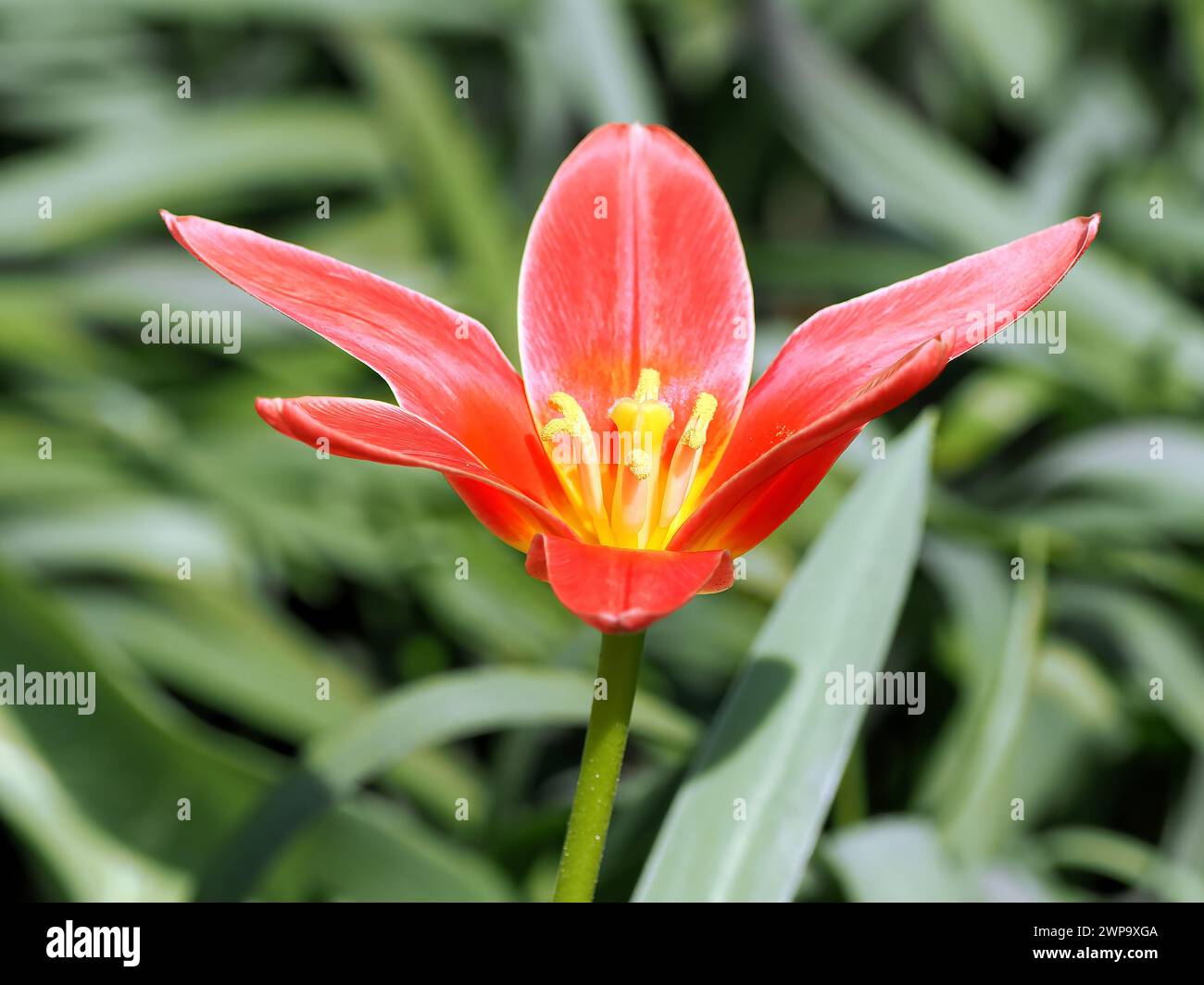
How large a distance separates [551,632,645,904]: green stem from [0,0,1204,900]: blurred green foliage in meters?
0.31

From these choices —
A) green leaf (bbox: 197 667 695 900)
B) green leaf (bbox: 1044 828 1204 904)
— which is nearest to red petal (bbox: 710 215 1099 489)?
green leaf (bbox: 197 667 695 900)

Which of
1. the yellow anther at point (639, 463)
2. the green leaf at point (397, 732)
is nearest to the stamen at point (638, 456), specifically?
the yellow anther at point (639, 463)

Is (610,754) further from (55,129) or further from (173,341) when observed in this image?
(55,129)

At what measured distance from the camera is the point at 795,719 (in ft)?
2.14

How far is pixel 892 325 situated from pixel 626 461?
0.13 m

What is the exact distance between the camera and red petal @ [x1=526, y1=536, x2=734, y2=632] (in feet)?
1.28

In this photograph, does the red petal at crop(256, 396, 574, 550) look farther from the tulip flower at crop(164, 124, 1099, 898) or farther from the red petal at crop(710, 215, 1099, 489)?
the red petal at crop(710, 215, 1099, 489)

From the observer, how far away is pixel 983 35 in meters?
1.83

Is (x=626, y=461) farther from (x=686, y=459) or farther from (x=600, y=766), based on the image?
(x=600, y=766)

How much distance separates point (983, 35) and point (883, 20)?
211 mm

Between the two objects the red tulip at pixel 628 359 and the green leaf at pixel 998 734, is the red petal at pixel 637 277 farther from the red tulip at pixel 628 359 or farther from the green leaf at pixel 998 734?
the green leaf at pixel 998 734

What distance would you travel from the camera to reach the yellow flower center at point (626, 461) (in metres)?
0.58

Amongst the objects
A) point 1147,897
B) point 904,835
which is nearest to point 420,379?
point 904,835

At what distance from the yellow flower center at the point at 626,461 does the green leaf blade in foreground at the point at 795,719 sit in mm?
126
